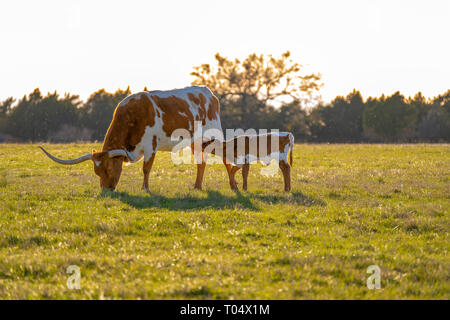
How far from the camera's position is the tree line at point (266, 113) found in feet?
154

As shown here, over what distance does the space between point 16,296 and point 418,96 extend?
249ft

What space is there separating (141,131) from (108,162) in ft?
4.28

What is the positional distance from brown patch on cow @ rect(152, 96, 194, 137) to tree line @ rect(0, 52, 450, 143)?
34083 mm

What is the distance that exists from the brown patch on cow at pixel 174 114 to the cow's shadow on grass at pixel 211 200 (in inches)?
84.7

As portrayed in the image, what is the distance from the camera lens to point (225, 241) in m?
6.31

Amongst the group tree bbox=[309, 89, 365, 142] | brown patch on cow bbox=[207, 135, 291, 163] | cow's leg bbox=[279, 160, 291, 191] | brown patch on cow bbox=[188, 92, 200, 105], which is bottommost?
cow's leg bbox=[279, 160, 291, 191]

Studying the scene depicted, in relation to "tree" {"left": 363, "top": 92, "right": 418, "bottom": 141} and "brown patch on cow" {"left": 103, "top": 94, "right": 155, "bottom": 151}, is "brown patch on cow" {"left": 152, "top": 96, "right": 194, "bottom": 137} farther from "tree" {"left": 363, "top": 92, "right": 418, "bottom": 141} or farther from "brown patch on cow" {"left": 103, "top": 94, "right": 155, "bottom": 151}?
"tree" {"left": 363, "top": 92, "right": 418, "bottom": 141}

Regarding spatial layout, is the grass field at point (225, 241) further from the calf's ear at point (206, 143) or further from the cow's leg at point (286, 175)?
the calf's ear at point (206, 143)

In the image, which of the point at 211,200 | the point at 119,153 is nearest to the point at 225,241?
the point at 211,200

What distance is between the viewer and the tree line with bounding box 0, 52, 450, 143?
154 feet

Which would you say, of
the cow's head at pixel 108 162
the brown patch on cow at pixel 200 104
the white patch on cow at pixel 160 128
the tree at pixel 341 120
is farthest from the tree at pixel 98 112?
the cow's head at pixel 108 162

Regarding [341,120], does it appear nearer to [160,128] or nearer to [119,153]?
[160,128]

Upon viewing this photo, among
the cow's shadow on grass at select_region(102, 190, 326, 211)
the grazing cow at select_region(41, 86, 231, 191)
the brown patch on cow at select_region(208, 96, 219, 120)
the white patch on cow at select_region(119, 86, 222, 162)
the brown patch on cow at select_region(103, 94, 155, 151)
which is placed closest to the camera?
the cow's shadow on grass at select_region(102, 190, 326, 211)

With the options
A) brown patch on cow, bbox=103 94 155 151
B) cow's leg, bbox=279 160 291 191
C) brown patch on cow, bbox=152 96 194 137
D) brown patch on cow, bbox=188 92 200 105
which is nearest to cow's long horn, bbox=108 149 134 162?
brown patch on cow, bbox=103 94 155 151
